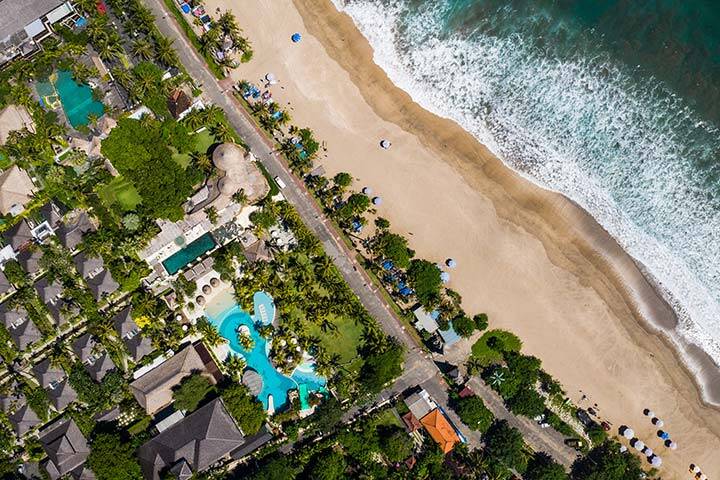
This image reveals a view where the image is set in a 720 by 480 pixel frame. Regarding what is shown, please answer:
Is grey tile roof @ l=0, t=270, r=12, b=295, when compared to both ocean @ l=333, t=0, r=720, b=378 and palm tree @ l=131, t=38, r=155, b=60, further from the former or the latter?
ocean @ l=333, t=0, r=720, b=378

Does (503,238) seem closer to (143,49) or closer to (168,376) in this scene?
(168,376)

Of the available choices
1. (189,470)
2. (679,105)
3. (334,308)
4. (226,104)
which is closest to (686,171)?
(679,105)

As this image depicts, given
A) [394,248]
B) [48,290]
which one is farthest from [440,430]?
[48,290]

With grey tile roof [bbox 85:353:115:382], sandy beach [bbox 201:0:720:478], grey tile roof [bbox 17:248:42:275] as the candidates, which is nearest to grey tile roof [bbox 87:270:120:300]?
grey tile roof [bbox 17:248:42:275]

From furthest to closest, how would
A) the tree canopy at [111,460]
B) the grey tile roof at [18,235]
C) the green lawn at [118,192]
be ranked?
1. the green lawn at [118,192]
2. the grey tile roof at [18,235]
3. the tree canopy at [111,460]

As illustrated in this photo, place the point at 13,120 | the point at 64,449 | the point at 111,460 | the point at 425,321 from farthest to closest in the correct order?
the point at 13,120 → the point at 425,321 → the point at 64,449 → the point at 111,460

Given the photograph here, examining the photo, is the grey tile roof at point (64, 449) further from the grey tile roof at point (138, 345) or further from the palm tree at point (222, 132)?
the palm tree at point (222, 132)

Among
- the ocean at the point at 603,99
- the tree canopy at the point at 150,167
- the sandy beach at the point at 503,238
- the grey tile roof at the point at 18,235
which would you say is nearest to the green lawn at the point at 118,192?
the tree canopy at the point at 150,167
